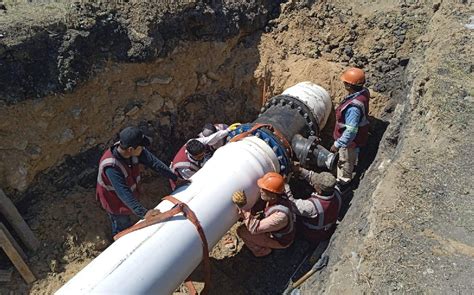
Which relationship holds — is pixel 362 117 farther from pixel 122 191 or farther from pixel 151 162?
pixel 122 191

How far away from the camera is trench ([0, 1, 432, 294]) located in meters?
5.59

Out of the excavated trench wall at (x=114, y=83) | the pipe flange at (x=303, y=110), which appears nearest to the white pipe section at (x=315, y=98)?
the pipe flange at (x=303, y=110)

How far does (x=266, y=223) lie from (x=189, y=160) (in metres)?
1.34

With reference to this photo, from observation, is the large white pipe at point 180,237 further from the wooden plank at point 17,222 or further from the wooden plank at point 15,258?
the wooden plank at point 17,222

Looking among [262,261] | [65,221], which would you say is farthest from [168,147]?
[262,261]

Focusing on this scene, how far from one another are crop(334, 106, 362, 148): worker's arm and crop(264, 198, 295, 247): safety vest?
60.6 inches

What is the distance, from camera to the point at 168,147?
22.7 feet

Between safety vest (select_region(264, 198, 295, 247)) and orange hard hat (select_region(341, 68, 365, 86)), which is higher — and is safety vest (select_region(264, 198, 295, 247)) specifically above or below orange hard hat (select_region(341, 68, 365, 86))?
below

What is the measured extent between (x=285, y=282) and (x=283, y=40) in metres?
3.97

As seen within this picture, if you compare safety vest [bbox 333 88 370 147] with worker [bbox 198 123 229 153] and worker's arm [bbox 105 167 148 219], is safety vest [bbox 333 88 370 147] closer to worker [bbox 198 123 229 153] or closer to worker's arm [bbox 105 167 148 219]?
worker [bbox 198 123 229 153]

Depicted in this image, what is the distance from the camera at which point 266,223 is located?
191 inches

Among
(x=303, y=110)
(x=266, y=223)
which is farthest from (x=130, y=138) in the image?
(x=303, y=110)

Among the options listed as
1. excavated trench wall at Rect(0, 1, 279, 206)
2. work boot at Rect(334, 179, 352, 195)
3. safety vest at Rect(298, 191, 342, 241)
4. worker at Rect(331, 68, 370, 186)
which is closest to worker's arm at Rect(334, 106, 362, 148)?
worker at Rect(331, 68, 370, 186)

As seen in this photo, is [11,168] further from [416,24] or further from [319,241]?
Result: [416,24]
